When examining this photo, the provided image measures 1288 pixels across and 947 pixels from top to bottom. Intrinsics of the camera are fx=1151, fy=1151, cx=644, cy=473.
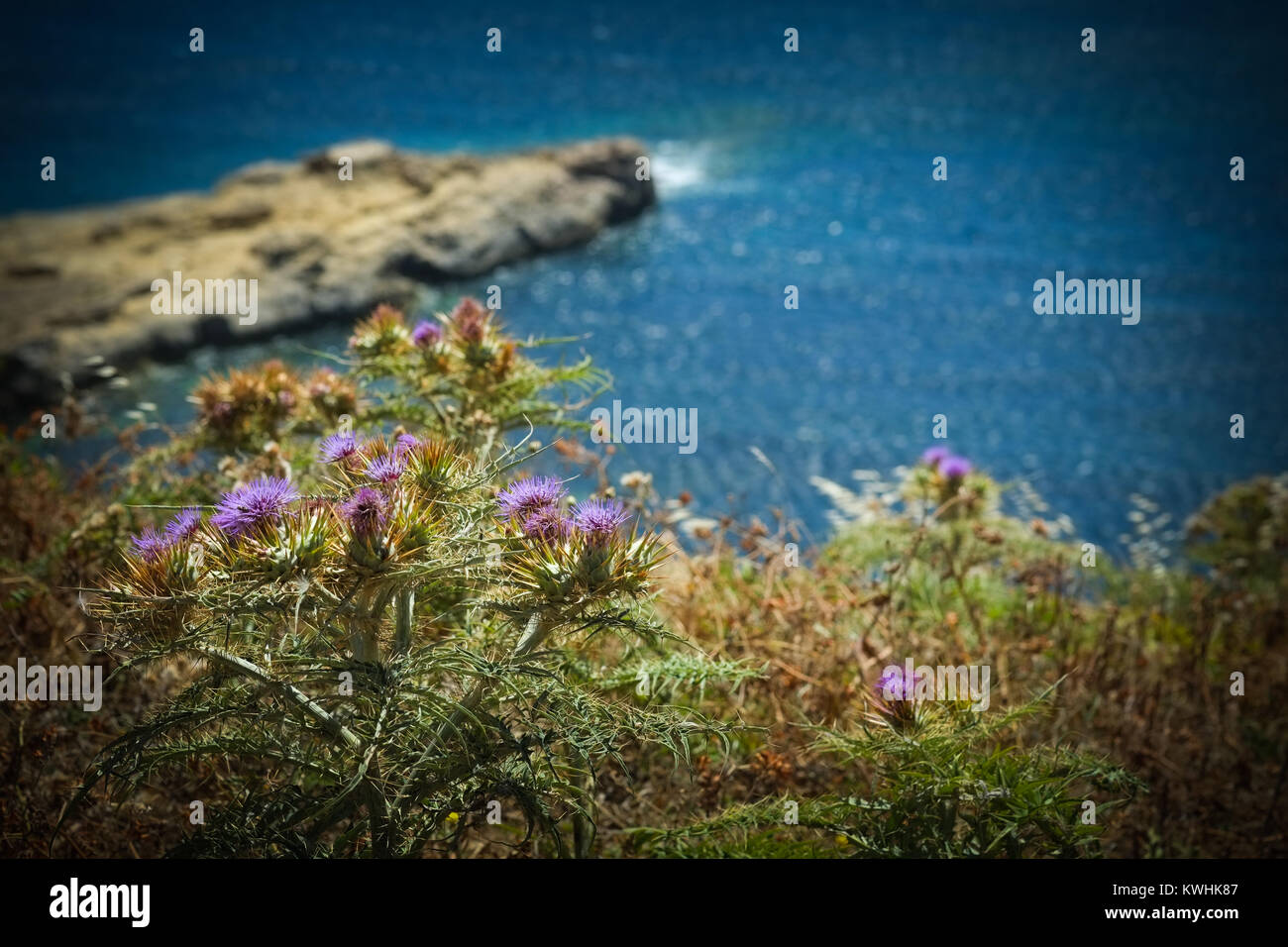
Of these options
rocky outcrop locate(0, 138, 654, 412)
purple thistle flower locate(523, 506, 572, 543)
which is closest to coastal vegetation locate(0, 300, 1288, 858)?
purple thistle flower locate(523, 506, 572, 543)

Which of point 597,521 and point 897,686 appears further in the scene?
point 897,686

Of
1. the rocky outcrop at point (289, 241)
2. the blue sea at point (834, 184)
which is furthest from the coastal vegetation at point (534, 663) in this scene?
the rocky outcrop at point (289, 241)

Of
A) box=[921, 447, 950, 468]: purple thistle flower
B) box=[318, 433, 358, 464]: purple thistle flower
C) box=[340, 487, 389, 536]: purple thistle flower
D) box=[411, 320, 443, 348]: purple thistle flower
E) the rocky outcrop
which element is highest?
the rocky outcrop

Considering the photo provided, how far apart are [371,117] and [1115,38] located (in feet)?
28.4

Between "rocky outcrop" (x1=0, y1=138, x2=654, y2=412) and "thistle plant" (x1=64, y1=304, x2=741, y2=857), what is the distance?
6.72 m

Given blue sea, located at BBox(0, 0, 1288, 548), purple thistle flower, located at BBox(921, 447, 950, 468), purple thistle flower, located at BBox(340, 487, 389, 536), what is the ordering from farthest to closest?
1. blue sea, located at BBox(0, 0, 1288, 548)
2. purple thistle flower, located at BBox(921, 447, 950, 468)
3. purple thistle flower, located at BBox(340, 487, 389, 536)

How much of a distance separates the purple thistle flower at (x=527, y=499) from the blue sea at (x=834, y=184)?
4.57 metres

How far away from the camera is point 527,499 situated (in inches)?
72.2

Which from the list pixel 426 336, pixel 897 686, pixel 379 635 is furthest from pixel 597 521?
pixel 426 336

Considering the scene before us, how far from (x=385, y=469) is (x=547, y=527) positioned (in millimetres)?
301

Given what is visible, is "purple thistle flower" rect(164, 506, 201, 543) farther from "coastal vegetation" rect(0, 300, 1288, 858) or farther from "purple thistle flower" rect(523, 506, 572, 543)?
"purple thistle flower" rect(523, 506, 572, 543)

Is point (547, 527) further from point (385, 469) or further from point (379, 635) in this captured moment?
point (379, 635)

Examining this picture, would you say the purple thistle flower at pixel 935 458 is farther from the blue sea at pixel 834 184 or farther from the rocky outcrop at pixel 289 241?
the rocky outcrop at pixel 289 241

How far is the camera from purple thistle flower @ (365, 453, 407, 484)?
6.04 feet
